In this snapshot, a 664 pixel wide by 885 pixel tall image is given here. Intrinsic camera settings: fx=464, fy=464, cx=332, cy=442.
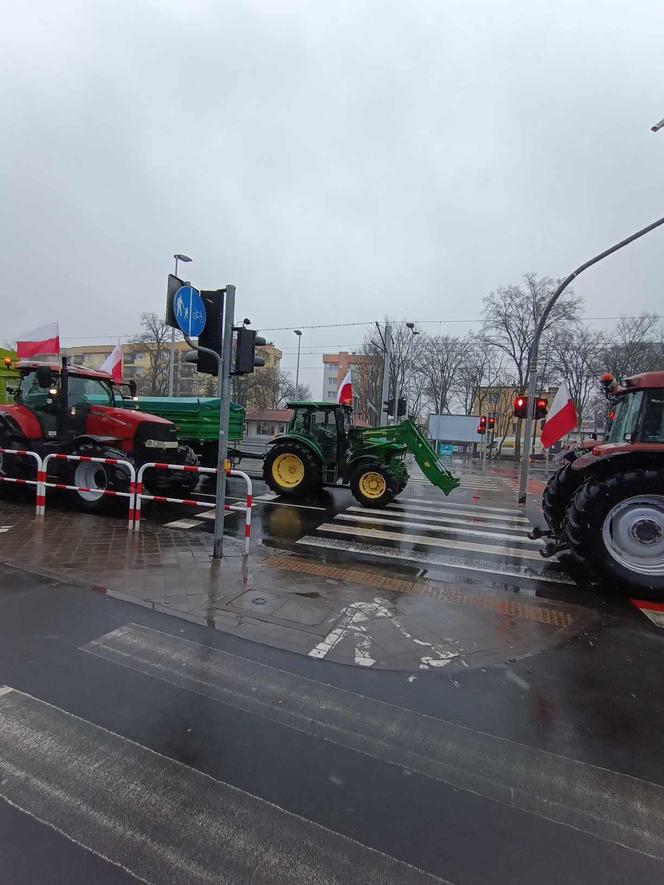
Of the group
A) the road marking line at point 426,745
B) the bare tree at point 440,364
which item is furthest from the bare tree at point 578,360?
the road marking line at point 426,745

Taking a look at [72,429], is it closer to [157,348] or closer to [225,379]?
[225,379]

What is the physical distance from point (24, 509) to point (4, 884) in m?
8.08

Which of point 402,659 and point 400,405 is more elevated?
point 400,405

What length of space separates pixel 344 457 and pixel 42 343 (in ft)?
29.1

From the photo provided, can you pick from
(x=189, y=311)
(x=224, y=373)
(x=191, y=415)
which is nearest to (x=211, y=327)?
(x=189, y=311)

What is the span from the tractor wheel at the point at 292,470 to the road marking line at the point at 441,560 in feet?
11.1

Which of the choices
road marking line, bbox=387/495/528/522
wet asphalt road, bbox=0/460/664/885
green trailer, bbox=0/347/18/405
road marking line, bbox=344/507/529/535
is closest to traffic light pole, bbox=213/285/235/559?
wet asphalt road, bbox=0/460/664/885

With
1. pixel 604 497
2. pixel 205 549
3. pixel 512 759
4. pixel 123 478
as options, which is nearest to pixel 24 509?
pixel 123 478

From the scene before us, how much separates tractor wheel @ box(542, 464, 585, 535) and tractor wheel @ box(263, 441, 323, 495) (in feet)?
17.5

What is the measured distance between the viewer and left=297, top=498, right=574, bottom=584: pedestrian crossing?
6.98 meters

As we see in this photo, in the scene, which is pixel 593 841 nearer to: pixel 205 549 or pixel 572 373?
pixel 205 549

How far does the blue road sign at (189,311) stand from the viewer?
543 centimetres

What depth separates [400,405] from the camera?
17047mm

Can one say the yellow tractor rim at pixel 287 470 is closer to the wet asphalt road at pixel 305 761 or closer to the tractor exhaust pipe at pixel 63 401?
the tractor exhaust pipe at pixel 63 401
